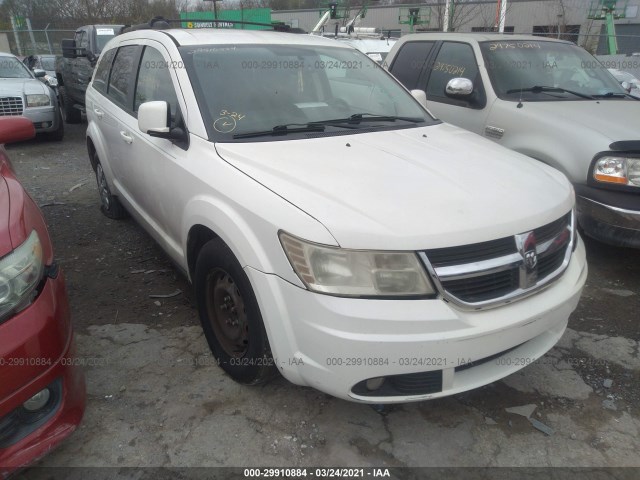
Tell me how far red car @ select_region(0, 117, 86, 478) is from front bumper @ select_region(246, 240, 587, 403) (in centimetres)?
79

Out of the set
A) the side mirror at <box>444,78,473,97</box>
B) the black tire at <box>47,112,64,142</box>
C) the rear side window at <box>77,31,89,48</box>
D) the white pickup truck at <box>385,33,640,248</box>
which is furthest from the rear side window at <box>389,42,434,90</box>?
the rear side window at <box>77,31,89,48</box>

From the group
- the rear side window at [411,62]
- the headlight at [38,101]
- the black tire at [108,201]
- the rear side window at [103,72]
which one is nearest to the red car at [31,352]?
the rear side window at [103,72]

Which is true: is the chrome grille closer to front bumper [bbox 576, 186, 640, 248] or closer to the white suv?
the white suv

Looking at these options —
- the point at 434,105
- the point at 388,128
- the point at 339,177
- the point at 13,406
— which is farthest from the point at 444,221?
the point at 434,105

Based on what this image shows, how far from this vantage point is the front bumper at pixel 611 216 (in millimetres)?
3506

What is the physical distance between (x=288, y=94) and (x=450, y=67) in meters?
2.78

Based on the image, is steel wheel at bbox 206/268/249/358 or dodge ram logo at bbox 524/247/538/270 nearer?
dodge ram logo at bbox 524/247/538/270

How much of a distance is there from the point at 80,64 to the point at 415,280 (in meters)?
9.67

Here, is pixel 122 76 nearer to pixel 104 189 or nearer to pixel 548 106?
pixel 104 189

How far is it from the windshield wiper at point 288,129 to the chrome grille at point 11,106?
7300 millimetres

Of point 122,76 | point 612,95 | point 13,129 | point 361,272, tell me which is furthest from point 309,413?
point 612,95

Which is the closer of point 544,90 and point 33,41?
point 544,90

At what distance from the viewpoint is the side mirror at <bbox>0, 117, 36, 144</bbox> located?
2738mm

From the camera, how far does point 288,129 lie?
283 cm
